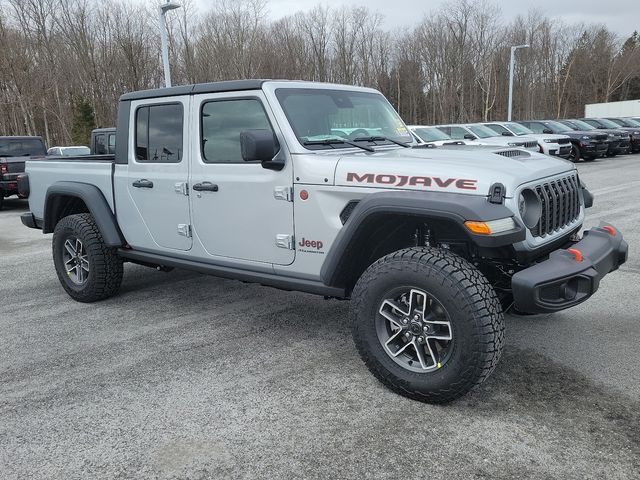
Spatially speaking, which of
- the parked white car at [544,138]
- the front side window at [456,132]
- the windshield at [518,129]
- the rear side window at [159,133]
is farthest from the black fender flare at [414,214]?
the windshield at [518,129]

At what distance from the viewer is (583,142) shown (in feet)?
66.8

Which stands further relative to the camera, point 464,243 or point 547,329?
point 547,329

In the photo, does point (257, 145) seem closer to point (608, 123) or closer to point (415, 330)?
point (415, 330)

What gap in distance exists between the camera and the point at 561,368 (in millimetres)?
3734

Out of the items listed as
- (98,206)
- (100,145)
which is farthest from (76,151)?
(98,206)

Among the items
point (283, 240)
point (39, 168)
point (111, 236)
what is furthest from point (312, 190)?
point (39, 168)

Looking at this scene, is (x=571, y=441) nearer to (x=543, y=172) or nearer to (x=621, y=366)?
(x=621, y=366)

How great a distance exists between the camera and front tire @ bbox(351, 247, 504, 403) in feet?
9.91

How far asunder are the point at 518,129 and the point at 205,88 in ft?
59.2

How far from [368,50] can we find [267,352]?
167 ft

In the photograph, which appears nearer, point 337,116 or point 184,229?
point 337,116

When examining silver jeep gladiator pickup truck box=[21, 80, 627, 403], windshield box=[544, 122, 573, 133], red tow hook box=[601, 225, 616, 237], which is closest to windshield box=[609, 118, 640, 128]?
windshield box=[544, 122, 573, 133]

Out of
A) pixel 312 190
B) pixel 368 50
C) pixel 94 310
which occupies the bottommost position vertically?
pixel 94 310

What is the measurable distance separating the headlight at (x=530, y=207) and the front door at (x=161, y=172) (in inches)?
101
